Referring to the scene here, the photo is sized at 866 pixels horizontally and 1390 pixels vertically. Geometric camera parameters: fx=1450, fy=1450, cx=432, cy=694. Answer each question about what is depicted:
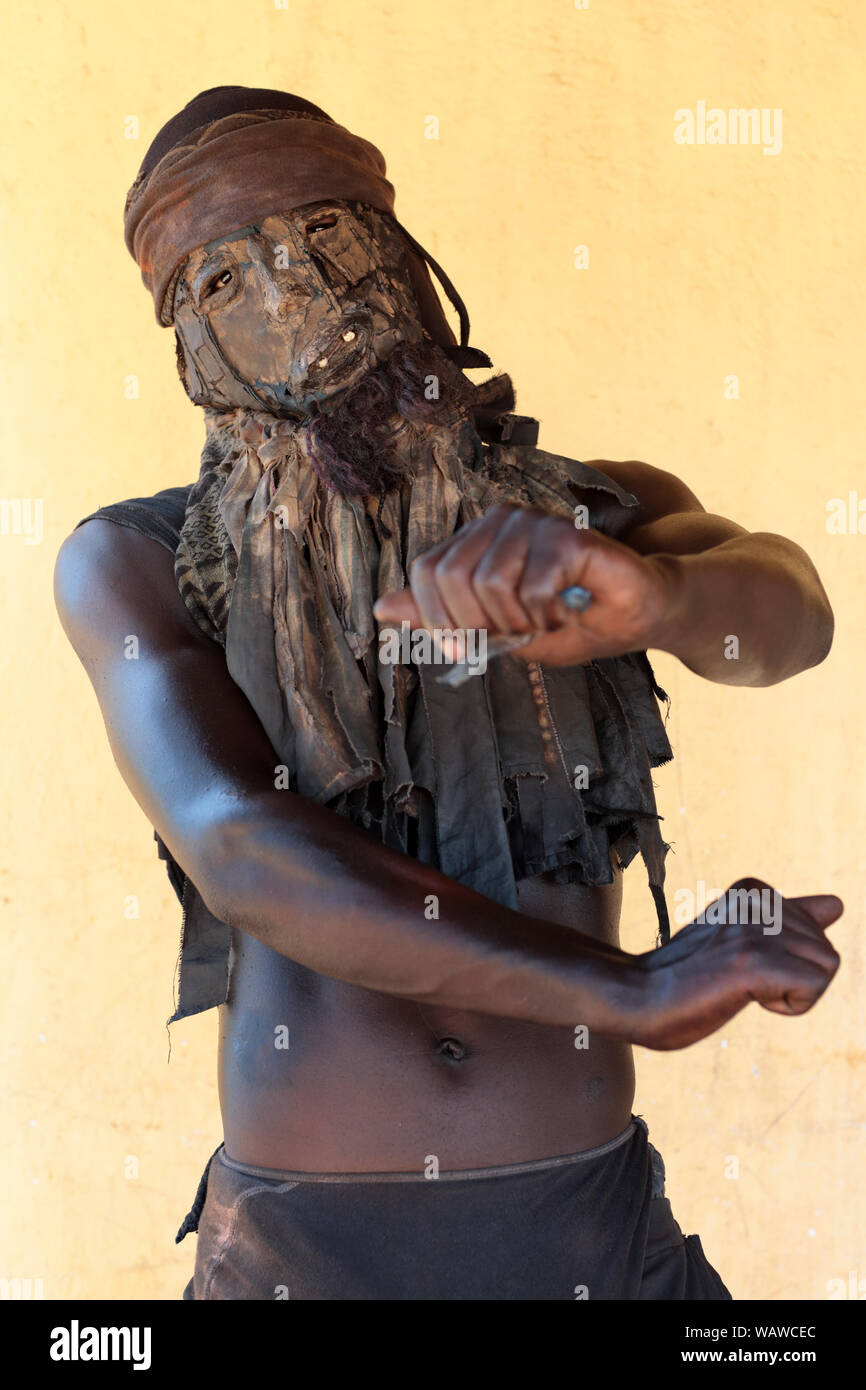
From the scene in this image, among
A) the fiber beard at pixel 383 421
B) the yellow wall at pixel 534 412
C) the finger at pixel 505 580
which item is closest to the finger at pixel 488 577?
the finger at pixel 505 580

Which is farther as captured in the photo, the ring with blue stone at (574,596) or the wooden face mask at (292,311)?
the wooden face mask at (292,311)

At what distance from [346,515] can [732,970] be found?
21.1 inches

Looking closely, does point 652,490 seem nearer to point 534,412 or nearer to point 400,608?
point 400,608

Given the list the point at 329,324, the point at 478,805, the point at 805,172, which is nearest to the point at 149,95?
the point at 805,172

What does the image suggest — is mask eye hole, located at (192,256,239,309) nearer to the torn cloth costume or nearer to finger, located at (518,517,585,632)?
the torn cloth costume

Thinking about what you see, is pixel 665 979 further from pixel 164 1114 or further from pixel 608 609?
pixel 164 1114

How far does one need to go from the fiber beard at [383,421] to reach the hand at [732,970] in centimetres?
50

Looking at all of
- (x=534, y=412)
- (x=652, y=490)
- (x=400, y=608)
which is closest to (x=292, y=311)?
(x=652, y=490)

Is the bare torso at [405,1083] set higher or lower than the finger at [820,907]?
lower

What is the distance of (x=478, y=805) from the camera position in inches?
46.3

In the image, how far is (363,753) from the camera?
1141mm

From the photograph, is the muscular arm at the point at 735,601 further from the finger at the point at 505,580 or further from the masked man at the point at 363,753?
the finger at the point at 505,580

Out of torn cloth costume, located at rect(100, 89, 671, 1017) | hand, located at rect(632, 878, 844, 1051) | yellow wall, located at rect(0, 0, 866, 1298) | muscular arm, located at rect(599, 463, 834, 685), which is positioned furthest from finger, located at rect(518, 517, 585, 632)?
yellow wall, located at rect(0, 0, 866, 1298)

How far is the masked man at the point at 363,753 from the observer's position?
1058 mm
